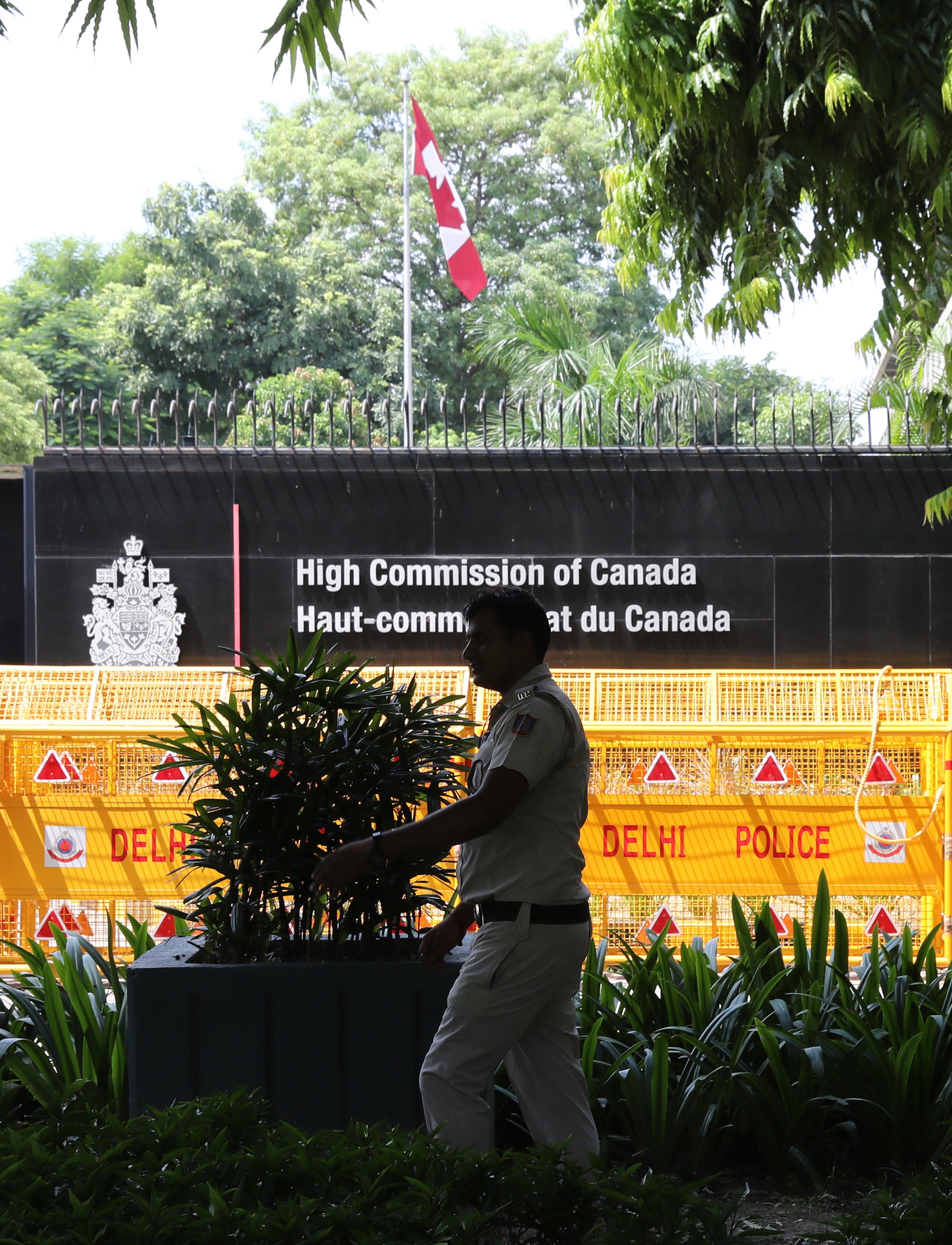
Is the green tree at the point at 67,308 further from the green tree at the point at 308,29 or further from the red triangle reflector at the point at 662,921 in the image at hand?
the green tree at the point at 308,29

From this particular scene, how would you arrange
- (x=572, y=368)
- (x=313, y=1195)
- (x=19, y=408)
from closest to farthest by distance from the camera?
(x=313, y=1195) → (x=572, y=368) → (x=19, y=408)

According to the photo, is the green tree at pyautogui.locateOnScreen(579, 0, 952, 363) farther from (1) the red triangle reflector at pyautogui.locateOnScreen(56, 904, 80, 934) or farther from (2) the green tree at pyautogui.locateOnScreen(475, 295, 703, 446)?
(2) the green tree at pyautogui.locateOnScreen(475, 295, 703, 446)

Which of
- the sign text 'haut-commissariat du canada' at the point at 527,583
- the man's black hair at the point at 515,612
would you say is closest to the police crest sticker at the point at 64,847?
the man's black hair at the point at 515,612

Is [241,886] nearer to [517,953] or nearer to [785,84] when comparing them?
[517,953]

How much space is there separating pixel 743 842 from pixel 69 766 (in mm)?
3877

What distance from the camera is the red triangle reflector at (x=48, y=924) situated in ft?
23.5

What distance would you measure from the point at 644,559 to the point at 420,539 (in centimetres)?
208

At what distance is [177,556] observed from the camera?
38.8ft

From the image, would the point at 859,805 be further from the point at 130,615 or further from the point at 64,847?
the point at 130,615

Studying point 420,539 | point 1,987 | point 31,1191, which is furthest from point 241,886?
point 420,539

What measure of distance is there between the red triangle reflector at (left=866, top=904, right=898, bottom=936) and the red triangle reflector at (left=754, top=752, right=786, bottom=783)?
0.90m

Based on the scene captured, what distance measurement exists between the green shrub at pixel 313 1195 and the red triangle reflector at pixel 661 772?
4.99 m

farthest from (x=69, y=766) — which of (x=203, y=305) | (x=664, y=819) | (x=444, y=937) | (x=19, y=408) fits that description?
(x=203, y=305)

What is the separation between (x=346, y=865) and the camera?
10.9 feet
